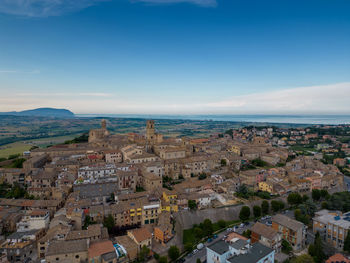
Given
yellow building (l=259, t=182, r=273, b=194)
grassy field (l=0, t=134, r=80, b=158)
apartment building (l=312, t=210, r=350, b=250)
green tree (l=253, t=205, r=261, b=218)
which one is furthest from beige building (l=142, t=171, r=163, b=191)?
grassy field (l=0, t=134, r=80, b=158)

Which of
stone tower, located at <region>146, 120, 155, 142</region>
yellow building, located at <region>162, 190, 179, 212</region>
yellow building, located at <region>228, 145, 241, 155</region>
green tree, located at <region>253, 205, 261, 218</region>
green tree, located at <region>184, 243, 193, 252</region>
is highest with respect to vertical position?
stone tower, located at <region>146, 120, 155, 142</region>

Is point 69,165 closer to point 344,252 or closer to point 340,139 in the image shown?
point 344,252

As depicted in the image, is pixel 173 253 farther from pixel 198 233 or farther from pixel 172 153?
pixel 172 153

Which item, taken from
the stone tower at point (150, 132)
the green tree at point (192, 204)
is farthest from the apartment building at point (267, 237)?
the stone tower at point (150, 132)

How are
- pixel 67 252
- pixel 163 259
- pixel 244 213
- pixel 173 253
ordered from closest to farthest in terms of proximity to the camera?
pixel 67 252
pixel 163 259
pixel 173 253
pixel 244 213

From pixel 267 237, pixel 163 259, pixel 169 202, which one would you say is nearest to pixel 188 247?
pixel 163 259

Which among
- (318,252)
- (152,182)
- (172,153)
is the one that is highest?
(172,153)

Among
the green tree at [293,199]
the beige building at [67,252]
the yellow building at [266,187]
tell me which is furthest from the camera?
the yellow building at [266,187]

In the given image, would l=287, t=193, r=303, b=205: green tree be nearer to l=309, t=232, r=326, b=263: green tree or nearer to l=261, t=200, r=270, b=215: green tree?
l=261, t=200, r=270, b=215: green tree

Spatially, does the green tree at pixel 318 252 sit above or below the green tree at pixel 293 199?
below

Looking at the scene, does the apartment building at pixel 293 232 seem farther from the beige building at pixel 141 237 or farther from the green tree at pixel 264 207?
the beige building at pixel 141 237

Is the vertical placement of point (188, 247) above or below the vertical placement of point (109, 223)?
below
